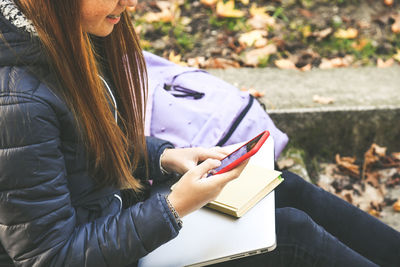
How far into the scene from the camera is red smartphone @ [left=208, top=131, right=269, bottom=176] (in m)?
1.35

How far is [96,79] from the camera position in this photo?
1297mm

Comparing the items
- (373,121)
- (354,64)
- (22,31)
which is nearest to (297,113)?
(373,121)

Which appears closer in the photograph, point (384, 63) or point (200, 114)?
point (200, 114)

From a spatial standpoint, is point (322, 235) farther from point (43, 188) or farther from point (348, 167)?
point (348, 167)

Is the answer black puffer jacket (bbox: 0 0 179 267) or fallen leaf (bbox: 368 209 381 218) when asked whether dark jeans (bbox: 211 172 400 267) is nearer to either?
black puffer jacket (bbox: 0 0 179 267)

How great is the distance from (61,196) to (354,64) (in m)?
2.73

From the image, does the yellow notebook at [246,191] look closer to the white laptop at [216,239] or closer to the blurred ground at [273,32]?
the white laptop at [216,239]

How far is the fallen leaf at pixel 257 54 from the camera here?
326 centimetres

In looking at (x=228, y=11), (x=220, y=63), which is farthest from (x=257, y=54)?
(x=228, y=11)

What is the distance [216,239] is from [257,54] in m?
2.14

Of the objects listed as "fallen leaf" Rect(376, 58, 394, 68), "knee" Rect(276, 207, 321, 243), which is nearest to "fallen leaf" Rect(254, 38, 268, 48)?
"fallen leaf" Rect(376, 58, 394, 68)

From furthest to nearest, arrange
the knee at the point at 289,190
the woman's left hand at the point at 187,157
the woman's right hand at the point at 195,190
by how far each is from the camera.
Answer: the knee at the point at 289,190
the woman's left hand at the point at 187,157
the woman's right hand at the point at 195,190

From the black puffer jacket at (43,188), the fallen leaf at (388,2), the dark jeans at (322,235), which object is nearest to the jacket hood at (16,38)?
the black puffer jacket at (43,188)

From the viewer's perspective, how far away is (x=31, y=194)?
1.16 metres
